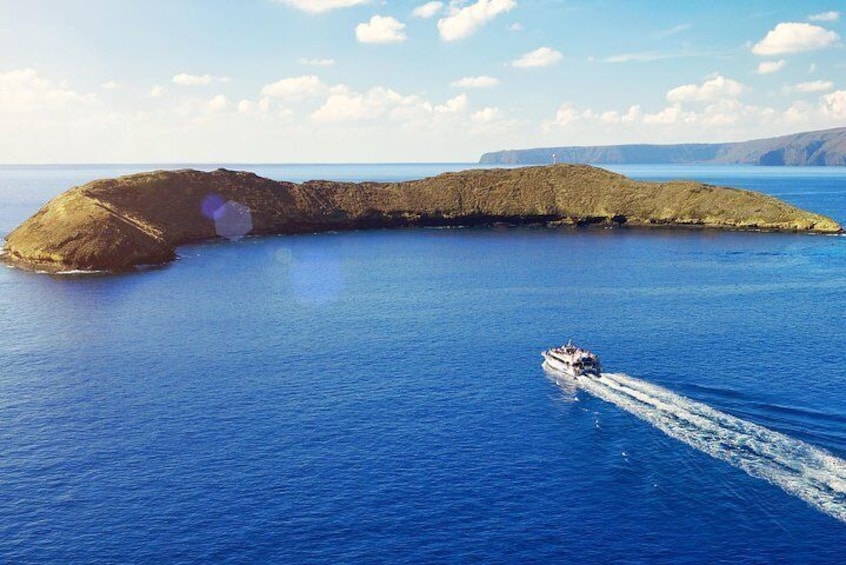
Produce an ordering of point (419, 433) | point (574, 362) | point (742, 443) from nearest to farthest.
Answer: point (742, 443) → point (419, 433) → point (574, 362)

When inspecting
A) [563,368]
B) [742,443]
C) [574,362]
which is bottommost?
[742,443]

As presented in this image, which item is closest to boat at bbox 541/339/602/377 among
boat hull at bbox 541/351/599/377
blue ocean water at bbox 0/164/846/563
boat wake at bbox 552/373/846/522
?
boat hull at bbox 541/351/599/377

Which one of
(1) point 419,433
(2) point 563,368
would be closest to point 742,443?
(2) point 563,368

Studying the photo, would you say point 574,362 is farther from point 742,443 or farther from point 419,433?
point 419,433

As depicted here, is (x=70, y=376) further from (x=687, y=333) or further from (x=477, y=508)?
(x=687, y=333)

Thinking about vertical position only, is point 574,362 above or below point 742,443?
above
